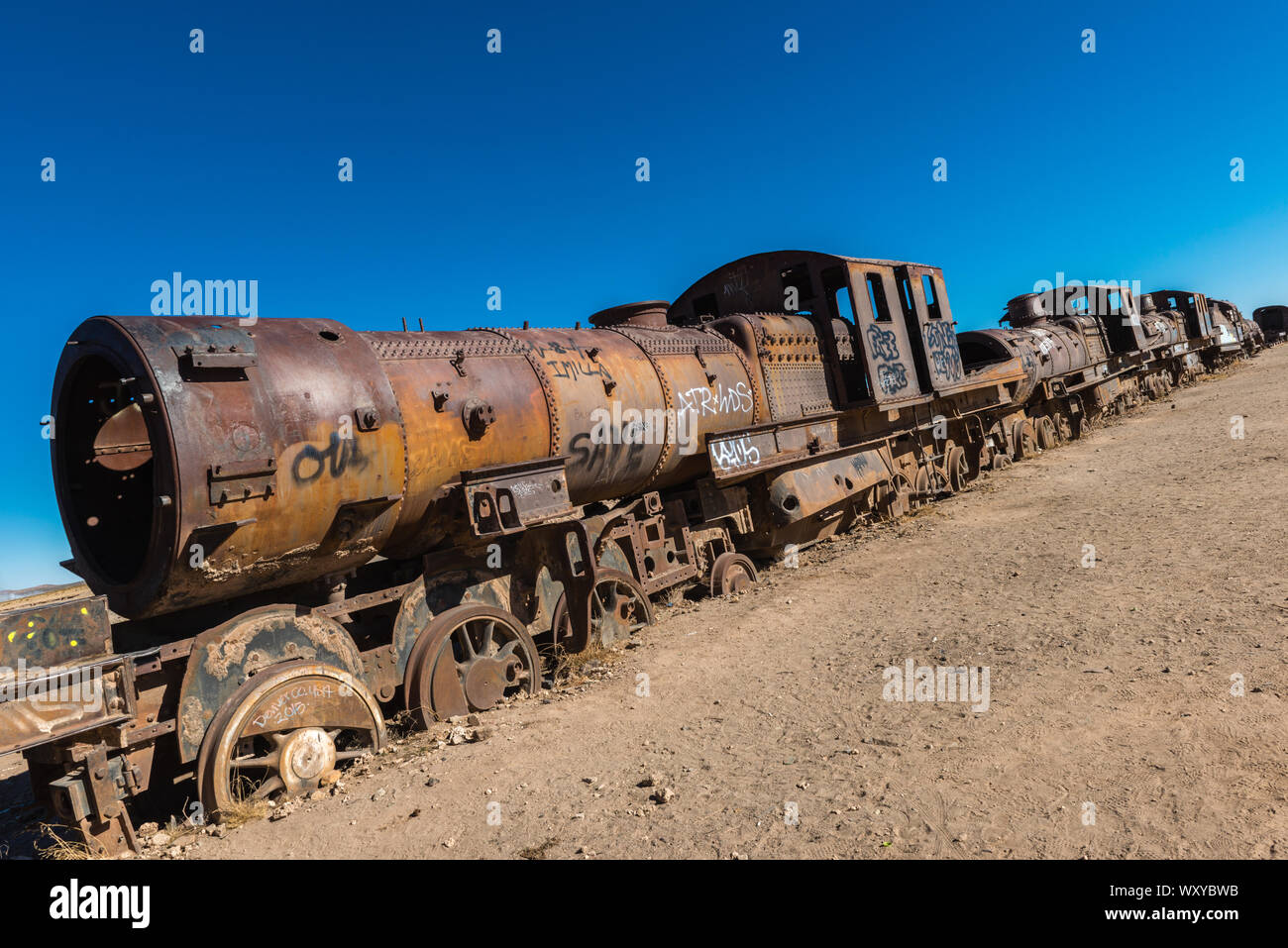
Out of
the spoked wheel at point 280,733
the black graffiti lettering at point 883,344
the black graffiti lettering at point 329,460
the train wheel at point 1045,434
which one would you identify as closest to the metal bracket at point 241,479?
the black graffiti lettering at point 329,460

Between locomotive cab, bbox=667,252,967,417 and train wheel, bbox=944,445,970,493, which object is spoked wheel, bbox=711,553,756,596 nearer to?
locomotive cab, bbox=667,252,967,417

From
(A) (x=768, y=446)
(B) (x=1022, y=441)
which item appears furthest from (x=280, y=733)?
(B) (x=1022, y=441)

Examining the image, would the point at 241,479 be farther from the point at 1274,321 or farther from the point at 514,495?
the point at 1274,321

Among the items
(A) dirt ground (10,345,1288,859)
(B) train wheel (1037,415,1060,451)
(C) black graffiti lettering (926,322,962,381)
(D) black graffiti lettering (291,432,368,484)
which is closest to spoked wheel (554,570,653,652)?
(A) dirt ground (10,345,1288,859)

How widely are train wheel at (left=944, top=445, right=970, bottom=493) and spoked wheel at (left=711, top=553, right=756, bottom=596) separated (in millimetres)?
5812

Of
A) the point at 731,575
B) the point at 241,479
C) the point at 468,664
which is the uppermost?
the point at 241,479

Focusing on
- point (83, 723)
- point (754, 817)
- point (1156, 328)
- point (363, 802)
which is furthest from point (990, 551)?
point (1156, 328)

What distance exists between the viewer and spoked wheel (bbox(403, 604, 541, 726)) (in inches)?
219

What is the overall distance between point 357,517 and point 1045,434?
1665cm

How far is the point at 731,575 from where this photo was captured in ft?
29.4

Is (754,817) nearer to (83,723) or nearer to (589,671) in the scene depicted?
(589,671)

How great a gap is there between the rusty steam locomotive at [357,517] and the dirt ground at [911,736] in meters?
0.56

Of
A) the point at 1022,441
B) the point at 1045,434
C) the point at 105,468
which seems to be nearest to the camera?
the point at 105,468

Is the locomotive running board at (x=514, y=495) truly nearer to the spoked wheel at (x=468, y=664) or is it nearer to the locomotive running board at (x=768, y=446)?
the spoked wheel at (x=468, y=664)
